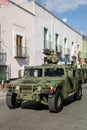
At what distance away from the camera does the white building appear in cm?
2357

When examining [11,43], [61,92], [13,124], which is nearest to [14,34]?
[11,43]

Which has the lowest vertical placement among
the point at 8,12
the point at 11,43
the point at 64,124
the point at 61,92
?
the point at 64,124

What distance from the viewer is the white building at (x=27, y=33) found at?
2357 centimetres

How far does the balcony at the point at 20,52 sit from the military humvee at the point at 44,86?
11.4 meters

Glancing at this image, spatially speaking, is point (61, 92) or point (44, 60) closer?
point (61, 92)

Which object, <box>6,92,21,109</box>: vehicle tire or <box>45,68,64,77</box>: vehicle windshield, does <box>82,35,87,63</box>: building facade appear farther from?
<box>6,92,21,109</box>: vehicle tire

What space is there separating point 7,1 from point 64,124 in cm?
1608

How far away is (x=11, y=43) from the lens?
23953 mm

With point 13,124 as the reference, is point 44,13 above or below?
above

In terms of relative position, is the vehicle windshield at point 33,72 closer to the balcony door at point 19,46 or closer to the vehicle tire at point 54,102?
the vehicle tire at point 54,102

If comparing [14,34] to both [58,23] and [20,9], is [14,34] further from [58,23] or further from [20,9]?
[58,23]

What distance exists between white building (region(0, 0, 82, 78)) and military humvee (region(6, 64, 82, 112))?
1070 centimetres

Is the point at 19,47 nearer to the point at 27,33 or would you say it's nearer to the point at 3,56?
the point at 27,33

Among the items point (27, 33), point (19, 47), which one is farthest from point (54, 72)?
point (27, 33)
